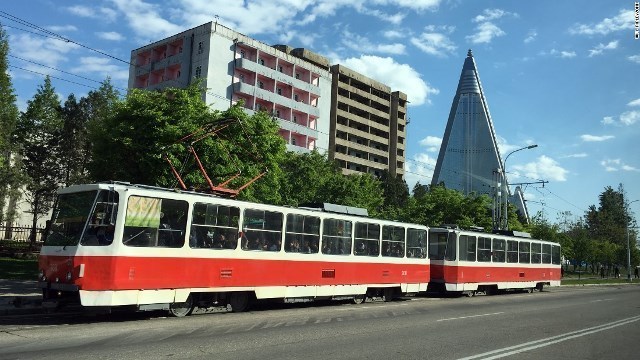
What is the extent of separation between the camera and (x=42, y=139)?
149ft

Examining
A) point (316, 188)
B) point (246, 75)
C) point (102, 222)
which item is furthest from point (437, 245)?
point (246, 75)

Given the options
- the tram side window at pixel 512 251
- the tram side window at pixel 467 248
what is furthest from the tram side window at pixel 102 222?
the tram side window at pixel 512 251

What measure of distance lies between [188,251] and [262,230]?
2.46m

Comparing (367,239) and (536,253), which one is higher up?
(367,239)

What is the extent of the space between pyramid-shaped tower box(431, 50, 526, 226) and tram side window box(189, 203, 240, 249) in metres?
50.3

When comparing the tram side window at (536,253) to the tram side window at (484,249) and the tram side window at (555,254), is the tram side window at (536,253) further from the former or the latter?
the tram side window at (484,249)

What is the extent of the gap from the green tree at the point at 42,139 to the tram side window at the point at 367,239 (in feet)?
115

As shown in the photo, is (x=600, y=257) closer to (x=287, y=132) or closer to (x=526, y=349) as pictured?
(x=287, y=132)

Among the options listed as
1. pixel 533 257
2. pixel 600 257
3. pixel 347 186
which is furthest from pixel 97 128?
pixel 600 257

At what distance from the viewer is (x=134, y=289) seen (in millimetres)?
11047

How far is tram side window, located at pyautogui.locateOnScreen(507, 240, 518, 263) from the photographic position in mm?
26462

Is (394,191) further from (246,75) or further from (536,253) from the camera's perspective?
(536,253)

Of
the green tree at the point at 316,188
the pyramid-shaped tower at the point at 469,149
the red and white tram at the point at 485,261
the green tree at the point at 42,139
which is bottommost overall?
the red and white tram at the point at 485,261

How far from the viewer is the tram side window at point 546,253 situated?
98.9 ft
